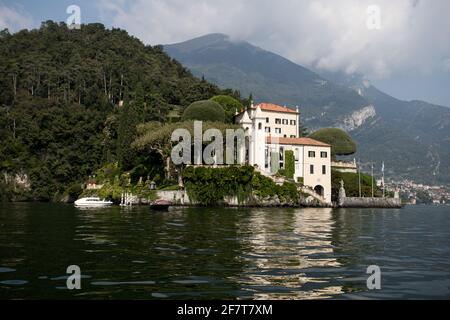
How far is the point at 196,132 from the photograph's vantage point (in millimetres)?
70875

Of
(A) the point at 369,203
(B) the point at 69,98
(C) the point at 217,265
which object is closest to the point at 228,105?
(A) the point at 369,203

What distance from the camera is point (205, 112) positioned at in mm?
86625

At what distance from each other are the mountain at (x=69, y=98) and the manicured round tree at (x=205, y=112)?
11648 millimetres

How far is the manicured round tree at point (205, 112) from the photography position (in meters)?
86.4

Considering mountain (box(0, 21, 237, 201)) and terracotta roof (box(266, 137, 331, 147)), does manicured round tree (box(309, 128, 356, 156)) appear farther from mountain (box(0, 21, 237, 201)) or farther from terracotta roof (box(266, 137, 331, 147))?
mountain (box(0, 21, 237, 201))

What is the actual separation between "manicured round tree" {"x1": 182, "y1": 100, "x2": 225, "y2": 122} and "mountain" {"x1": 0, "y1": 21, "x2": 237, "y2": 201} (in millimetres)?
11648

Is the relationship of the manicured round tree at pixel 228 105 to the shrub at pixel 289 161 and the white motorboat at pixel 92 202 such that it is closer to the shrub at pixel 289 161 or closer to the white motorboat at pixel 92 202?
the shrub at pixel 289 161

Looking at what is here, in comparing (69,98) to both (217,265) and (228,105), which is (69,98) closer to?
(228,105)

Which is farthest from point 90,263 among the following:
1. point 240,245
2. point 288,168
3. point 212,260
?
point 288,168

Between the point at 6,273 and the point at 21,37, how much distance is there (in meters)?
151

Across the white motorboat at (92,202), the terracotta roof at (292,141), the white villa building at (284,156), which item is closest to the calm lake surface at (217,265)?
the white motorboat at (92,202)

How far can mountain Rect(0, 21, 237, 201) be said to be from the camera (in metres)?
97.1

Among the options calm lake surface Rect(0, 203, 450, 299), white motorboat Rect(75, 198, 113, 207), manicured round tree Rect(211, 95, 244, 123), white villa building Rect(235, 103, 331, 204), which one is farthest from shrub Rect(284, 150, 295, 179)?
calm lake surface Rect(0, 203, 450, 299)
